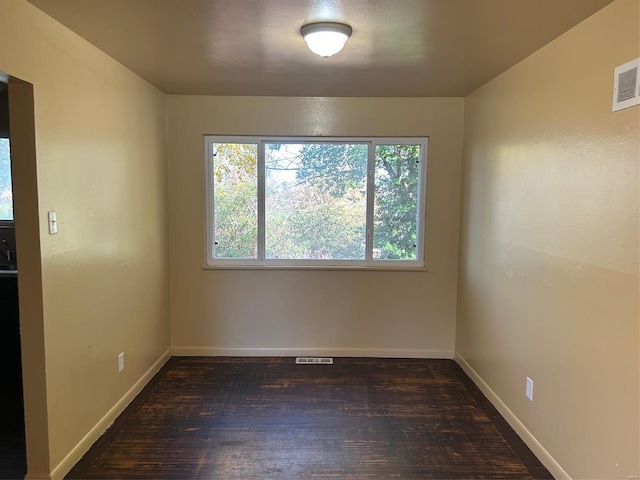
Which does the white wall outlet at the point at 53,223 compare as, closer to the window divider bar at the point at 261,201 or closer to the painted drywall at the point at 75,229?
the painted drywall at the point at 75,229

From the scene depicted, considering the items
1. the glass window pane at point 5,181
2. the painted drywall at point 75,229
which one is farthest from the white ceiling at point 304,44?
the glass window pane at point 5,181

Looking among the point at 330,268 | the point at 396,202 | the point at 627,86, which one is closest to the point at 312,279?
the point at 330,268

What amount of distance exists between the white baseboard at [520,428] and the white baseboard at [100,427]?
8.50 ft

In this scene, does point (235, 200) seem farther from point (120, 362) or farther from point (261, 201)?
point (120, 362)

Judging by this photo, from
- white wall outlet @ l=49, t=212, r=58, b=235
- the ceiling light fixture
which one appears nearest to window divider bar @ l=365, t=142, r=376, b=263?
the ceiling light fixture

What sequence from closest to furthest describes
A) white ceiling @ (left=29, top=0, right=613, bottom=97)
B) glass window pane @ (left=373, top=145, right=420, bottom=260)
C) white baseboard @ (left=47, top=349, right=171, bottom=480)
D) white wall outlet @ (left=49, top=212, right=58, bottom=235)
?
white ceiling @ (left=29, top=0, right=613, bottom=97) < white wall outlet @ (left=49, top=212, right=58, bottom=235) < white baseboard @ (left=47, top=349, right=171, bottom=480) < glass window pane @ (left=373, top=145, right=420, bottom=260)

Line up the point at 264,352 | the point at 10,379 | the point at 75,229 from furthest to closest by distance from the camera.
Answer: the point at 264,352 → the point at 10,379 → the point at 75,229

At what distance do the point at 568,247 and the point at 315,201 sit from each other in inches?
82.1

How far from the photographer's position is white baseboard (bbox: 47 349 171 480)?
6.84 ft

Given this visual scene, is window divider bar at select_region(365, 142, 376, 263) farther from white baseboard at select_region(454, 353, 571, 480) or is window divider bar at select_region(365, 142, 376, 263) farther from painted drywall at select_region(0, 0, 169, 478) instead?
painted drywall at select_region(0, 0, 169, 478)

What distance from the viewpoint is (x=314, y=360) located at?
360 centimetres

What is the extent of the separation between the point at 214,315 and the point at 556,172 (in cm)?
292

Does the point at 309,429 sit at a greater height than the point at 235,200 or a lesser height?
lesser

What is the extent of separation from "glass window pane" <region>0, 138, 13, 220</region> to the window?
1565 mm
